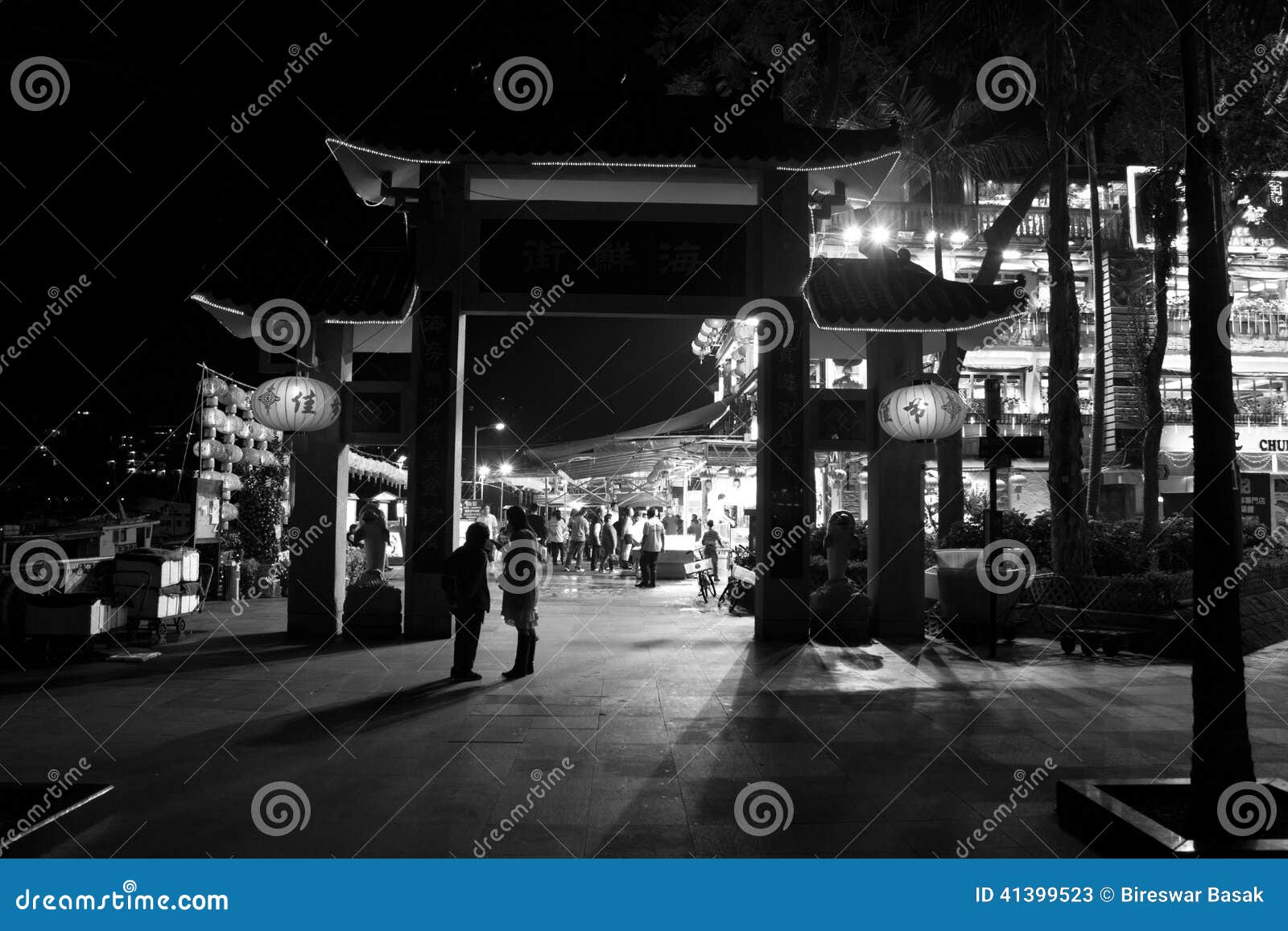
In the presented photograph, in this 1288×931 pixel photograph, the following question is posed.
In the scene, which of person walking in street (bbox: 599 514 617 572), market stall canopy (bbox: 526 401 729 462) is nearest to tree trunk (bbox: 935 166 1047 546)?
market stall canopy (bbox: 526 401 729 462)

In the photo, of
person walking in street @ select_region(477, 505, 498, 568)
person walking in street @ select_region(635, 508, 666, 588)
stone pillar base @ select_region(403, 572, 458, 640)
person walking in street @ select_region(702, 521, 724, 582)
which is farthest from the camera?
person walking in street @ select_region(635, 508, 666, 588)

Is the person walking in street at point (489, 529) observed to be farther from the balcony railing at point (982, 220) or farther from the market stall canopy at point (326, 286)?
the balcony railing at point (982, 220)

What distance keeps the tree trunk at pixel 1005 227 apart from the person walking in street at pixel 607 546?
40.2ft

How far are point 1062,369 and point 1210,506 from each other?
8957 millimetres

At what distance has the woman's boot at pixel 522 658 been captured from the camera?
27.3ft

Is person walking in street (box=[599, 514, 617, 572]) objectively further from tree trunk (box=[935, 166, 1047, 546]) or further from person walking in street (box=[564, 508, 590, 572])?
tree trunk (box=[935, 166, 1047, 546])

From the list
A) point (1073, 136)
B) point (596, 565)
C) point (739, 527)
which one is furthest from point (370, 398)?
point (739, 527)

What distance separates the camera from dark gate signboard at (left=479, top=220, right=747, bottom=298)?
10.8m

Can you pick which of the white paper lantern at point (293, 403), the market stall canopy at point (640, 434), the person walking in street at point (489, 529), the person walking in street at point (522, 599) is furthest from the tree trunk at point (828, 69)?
the person walking in street at point (522, 599)

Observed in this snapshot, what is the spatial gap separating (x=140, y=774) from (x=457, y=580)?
344cm

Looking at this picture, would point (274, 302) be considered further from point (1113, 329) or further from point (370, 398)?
point (1113, 329)

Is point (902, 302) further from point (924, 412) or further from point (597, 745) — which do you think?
point (597, 745)

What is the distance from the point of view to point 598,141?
1041cm

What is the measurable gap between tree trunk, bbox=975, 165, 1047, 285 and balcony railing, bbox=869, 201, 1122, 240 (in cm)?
891
